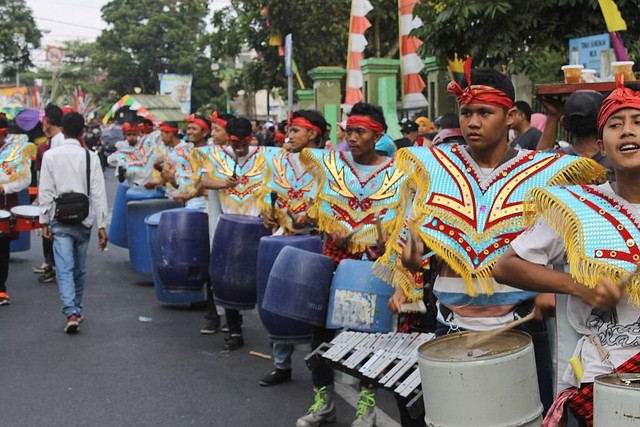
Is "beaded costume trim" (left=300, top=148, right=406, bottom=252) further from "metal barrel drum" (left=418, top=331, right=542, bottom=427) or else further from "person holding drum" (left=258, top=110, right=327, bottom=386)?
"metal barrel drum" (left=418, top=331, right=542, bottom=427)

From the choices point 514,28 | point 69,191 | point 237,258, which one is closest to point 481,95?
point 237,258

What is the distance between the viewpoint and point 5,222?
32.2 feet

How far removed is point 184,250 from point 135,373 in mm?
1439

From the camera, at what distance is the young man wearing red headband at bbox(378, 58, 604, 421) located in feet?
12.7

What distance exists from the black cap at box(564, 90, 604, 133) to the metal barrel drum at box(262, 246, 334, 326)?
1570 mm

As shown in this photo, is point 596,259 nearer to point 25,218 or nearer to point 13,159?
point 25,218

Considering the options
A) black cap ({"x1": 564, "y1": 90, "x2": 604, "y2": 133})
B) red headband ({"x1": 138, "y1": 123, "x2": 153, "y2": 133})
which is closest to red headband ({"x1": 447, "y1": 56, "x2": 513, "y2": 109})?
black cap ({"x1": 564, "y1": 90, "x2": 604, "y2": 133})

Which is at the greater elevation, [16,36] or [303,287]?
[16,36]

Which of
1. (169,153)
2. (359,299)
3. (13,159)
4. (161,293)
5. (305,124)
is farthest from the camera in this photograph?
(169,153)

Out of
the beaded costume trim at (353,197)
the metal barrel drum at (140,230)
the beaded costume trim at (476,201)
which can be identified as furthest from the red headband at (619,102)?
the metal barrel drum at (140,230)

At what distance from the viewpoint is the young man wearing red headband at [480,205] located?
3.87 m

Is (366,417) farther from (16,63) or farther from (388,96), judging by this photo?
(16,63)

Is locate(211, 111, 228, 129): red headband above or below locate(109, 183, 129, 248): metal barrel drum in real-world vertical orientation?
above

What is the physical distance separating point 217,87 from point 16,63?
16763 millimetres
